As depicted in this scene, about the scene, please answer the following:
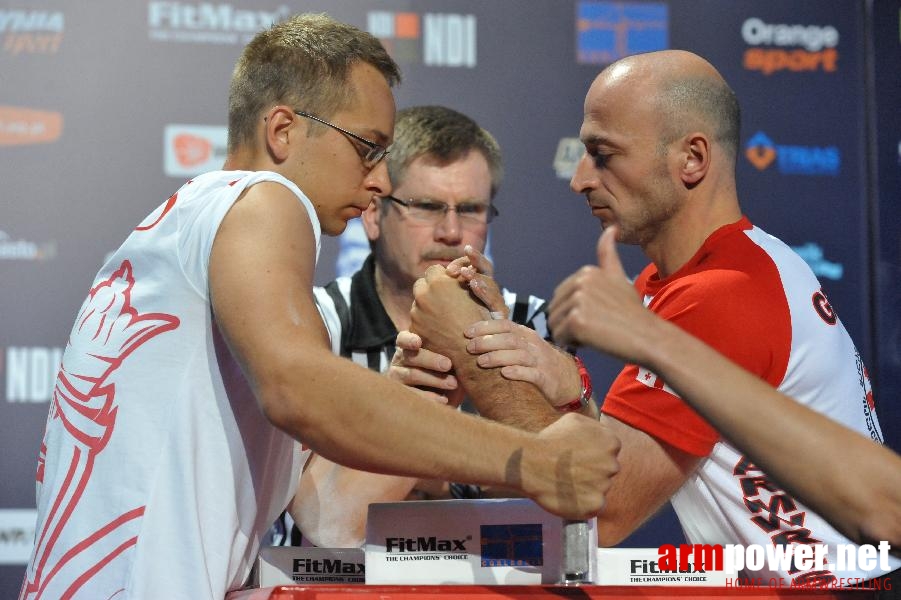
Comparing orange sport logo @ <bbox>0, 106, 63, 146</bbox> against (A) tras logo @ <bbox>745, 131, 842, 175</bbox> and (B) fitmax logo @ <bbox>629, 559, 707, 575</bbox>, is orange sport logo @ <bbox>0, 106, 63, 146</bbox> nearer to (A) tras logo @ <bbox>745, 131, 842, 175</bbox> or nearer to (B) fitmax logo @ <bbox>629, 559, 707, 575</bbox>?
(A) tras logo @ <bbox>745, 131, 842, 175</bbox>

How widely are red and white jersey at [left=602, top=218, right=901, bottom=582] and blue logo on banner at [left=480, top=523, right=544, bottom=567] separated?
43 centimetres

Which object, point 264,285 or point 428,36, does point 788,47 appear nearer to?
point 428,36

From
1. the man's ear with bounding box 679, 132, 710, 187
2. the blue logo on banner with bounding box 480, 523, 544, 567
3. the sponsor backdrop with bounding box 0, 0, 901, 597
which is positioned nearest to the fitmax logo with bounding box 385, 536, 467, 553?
the blue logo on banner with bounding box 480, 523, 544, 567

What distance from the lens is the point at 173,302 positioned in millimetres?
1562

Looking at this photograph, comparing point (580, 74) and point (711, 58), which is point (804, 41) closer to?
point (711, 58)

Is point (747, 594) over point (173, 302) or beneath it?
beneath

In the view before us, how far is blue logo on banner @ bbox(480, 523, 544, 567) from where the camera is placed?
154cm

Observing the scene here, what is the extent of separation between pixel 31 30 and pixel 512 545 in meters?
2.76

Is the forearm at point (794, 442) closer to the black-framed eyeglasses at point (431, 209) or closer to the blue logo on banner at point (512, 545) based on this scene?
the blue logo on banner at point (512, 545)

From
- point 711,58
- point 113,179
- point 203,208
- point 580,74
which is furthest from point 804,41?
point 203,208

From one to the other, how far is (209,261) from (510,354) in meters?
0.57

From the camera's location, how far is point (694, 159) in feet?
7.34

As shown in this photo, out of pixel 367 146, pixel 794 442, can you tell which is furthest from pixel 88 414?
pixel 794 442

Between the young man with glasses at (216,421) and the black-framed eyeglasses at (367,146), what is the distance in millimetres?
20
